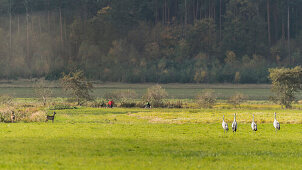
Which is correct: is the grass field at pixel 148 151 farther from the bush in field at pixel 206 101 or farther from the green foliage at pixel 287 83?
the bush in field at pixel 206 101

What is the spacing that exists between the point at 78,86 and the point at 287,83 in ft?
146

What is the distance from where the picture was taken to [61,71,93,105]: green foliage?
101438 mm

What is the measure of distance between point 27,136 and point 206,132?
16290 millimetres

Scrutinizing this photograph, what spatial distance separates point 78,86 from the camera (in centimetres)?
10119

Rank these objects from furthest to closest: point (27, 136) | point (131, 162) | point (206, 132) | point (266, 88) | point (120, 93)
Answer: point (266, 88) < point (120, 93) < point (206, 132) < point (27, 136) < point (131, 162)

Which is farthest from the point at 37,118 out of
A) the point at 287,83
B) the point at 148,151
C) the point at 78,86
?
the point at 287,83

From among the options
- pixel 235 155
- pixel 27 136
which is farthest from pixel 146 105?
pixel 235 155

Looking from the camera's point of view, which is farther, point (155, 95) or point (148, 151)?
point (155, 95)

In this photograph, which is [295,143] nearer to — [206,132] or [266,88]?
[206,132]

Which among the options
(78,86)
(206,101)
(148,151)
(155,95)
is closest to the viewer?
(148,151)

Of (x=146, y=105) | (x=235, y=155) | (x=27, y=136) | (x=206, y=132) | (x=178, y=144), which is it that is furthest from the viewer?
(x=146, y=105)

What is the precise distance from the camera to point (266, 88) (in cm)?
19600

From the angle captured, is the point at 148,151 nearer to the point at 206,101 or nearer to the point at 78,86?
the point at 206,101

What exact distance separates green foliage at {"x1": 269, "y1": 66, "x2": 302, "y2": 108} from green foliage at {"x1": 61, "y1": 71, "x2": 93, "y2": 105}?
39.8 metres
